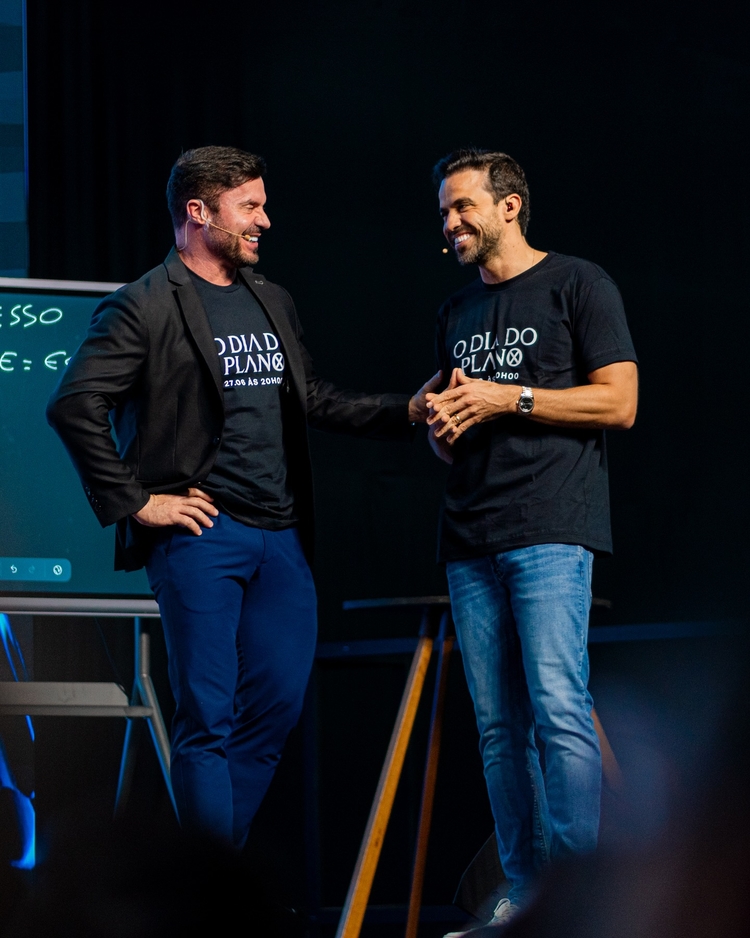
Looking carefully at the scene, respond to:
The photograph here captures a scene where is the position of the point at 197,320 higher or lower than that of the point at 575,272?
lower

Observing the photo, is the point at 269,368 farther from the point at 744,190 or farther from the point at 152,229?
the point at 744,190

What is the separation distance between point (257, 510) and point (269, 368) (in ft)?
1.04

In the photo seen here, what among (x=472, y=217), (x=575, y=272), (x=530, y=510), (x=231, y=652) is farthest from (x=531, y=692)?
(x=472, y=217)

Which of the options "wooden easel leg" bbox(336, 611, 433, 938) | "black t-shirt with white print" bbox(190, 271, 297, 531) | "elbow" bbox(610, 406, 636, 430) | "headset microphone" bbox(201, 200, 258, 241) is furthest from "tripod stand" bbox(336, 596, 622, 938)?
"headset microphone" bbox(201, 200, 258, 241)

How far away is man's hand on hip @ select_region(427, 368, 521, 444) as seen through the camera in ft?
7.16

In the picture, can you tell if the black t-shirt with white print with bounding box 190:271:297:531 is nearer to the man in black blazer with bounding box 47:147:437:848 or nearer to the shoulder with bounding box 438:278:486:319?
the man in black blazer with bounding box 47:147:437:848

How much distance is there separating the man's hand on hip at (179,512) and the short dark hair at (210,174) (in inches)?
26.4

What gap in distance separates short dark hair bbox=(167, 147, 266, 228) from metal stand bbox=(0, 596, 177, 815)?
102 cm

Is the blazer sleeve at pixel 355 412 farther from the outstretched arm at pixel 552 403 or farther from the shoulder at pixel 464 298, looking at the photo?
the outstretched arm at pixel 552 403

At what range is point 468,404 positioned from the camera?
2197 mm

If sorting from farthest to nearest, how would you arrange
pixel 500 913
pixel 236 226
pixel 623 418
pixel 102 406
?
pixel 236 226 < pixel 102 406 < pixel 623 418 < pixel 500 913

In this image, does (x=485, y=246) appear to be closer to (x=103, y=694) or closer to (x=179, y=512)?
(x=179, y=512)

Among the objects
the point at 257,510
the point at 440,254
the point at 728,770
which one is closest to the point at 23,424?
the point at 257,510

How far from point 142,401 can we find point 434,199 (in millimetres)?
1498
